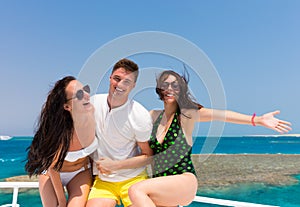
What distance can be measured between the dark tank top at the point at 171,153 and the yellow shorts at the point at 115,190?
0.16 m

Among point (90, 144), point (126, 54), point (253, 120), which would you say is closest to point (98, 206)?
point (90, 144)

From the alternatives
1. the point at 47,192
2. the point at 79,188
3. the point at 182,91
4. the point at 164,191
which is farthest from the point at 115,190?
the point at 182,91

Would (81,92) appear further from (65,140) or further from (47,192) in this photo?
(47,192)

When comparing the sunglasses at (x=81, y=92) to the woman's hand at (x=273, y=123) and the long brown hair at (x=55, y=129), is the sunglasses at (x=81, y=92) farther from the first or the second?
the woman's hand at (x=273, y=123)

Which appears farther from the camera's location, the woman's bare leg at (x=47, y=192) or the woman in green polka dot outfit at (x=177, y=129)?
the woman's bare leg at (x=47, y=192)

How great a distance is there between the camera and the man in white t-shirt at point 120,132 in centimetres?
186

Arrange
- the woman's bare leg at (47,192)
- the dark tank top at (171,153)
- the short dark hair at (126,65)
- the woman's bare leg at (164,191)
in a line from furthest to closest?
1. the woman's bare leg at (47,192)
2. the dark tank top at (171,153)
3. the short dark hair at (126,65)
4. the woman's bare leg at (164,191)

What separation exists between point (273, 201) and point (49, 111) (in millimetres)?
16245

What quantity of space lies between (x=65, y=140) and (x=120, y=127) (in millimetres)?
383

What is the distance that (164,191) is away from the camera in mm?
1792

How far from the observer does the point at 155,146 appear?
1.95 meters

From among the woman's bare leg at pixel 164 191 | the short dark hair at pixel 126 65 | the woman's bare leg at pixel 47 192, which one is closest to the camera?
the woman's bare leg at pixel 164 191

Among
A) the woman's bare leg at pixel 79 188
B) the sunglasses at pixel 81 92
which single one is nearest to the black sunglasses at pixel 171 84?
the sunglasses at pixel 81 92

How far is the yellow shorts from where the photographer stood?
1.96 meters
